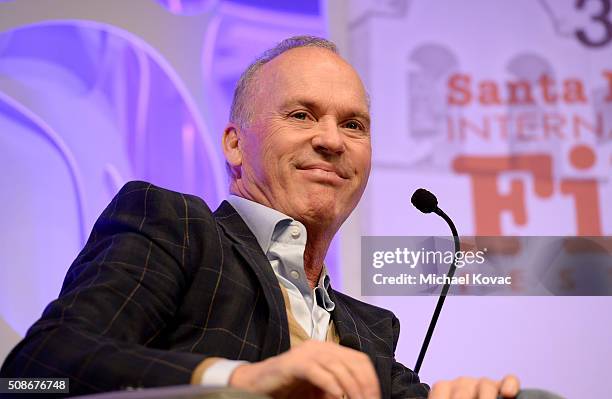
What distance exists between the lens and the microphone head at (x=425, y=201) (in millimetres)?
1778

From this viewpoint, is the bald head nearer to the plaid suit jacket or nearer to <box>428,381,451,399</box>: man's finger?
the plaid suit jacket

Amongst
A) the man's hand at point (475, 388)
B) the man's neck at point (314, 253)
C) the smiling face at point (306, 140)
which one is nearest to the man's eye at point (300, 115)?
the smiling face at point (306, 140)

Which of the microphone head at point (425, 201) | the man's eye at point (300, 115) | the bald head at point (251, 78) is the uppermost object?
the bald head at point (251, 78)

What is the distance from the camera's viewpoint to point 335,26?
2557mm

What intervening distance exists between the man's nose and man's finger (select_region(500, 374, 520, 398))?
0.73 meters

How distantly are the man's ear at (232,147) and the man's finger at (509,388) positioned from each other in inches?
34.4

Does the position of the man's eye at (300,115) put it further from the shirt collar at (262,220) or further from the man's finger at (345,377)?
the man's finger at (345,377)

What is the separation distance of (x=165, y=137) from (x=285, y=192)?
102 centimetres

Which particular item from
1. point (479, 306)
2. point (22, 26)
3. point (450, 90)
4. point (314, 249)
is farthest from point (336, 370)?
point (22, 26)

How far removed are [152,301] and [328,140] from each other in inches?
21.7


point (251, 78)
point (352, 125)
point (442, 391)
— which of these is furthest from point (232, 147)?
point (442, 391)

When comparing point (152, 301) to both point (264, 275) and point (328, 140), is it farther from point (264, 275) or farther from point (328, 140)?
point (328, 140)

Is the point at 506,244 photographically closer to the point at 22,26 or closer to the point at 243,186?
the point at 243,186

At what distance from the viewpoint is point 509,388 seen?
83 cm
